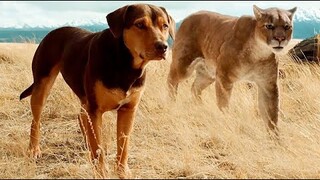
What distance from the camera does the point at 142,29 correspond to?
171 inches

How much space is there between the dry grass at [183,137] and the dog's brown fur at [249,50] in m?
0.29

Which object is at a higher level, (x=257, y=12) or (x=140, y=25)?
(x=140, y=25)

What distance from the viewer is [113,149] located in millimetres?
5750

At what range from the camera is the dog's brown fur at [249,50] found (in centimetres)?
620

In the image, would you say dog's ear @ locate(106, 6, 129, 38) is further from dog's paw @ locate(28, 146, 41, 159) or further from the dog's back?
dog's paw @ locate(28, 146, 41, 159)

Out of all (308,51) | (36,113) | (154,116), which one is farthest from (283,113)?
(308,51)

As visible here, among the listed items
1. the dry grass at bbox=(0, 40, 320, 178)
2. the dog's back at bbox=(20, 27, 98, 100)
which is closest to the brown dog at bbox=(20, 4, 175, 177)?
the dog's back at bbox=(20, 27, 98, 100)

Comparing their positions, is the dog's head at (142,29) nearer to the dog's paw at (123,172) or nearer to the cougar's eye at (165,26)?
the cougar's eye at (165,26)

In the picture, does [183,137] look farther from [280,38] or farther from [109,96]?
[280,38]

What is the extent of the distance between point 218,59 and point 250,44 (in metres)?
0.49

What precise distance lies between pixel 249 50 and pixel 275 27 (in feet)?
1.37

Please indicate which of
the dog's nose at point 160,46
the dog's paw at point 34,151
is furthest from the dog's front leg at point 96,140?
the dog's paw at point 34,151

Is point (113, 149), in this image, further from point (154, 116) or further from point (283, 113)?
point (283, 113)

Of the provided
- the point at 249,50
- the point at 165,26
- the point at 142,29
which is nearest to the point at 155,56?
the point at 142,29
